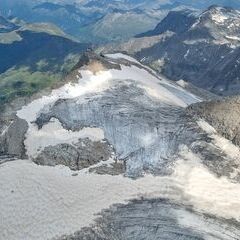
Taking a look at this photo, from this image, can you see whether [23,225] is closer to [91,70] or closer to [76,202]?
[76,202]

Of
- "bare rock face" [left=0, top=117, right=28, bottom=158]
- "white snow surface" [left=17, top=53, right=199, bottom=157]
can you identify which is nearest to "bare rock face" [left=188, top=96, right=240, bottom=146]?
"white snow surface" [left=17, top=53, right=199, bottom=157]

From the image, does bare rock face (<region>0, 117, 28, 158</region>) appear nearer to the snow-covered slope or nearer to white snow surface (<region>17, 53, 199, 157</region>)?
the snow-covered slope

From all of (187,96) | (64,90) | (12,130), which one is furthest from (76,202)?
(187,96)

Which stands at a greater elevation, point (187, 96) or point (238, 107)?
point (238, 107)

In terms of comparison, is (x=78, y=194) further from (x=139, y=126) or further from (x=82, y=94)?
(x=82, y=94)

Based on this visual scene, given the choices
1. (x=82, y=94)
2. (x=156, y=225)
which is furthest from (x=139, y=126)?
(x=156, y=225)

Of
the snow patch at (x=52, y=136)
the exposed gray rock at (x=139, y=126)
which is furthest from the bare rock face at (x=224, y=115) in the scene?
the snow patch at (x=52, y=136)
